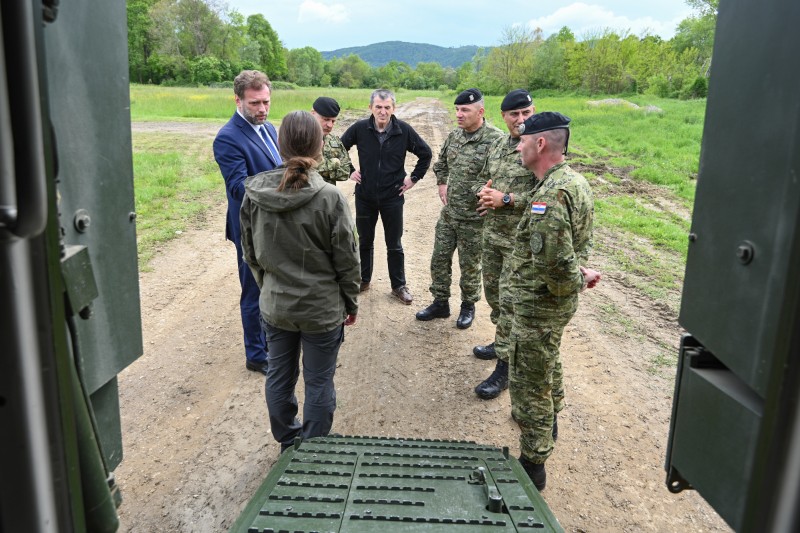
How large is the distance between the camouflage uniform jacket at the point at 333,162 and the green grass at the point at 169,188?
2.71 m

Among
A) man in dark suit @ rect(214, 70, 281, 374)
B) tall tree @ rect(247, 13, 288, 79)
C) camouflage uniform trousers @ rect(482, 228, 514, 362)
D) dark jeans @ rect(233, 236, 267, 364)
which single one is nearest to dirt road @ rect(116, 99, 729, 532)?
dark jeans @ rect(233, 236, 267, 364)

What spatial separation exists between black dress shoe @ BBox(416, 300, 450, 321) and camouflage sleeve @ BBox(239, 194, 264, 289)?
2.78m

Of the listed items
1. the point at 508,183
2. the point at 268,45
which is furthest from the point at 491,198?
the point at 268,45

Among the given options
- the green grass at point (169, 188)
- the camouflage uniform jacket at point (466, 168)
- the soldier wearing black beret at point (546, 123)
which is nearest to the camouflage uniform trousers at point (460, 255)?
the camouflage uniform jacket at point (466, 168)

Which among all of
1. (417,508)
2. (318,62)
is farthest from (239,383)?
(318,62)

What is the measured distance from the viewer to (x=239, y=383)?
483cm

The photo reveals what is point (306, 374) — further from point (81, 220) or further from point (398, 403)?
point (81, 220)

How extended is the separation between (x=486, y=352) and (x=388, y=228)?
191 centimetres

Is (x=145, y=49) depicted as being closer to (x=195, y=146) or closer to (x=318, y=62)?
(x=318, y=62)

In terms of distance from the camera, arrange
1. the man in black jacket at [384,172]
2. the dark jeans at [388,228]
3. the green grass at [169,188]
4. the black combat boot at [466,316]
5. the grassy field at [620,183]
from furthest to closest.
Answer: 1. the green grass at [169,188]
2. the grassy field at [620,183]
3. the dark jeans at [388,228]
4. the man in black jacket at [384,172]
5. the black combat boot at [466,316]

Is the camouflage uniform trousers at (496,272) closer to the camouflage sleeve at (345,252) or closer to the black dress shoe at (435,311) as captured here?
the black dress shoe at (435,311)

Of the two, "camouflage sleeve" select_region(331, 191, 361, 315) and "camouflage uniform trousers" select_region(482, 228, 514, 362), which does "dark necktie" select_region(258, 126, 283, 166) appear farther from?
"camouflage uniform trousers" select_region(482, 228, 514, 362)

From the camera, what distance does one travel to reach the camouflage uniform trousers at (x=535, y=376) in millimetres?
3545

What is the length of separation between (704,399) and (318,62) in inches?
4723
